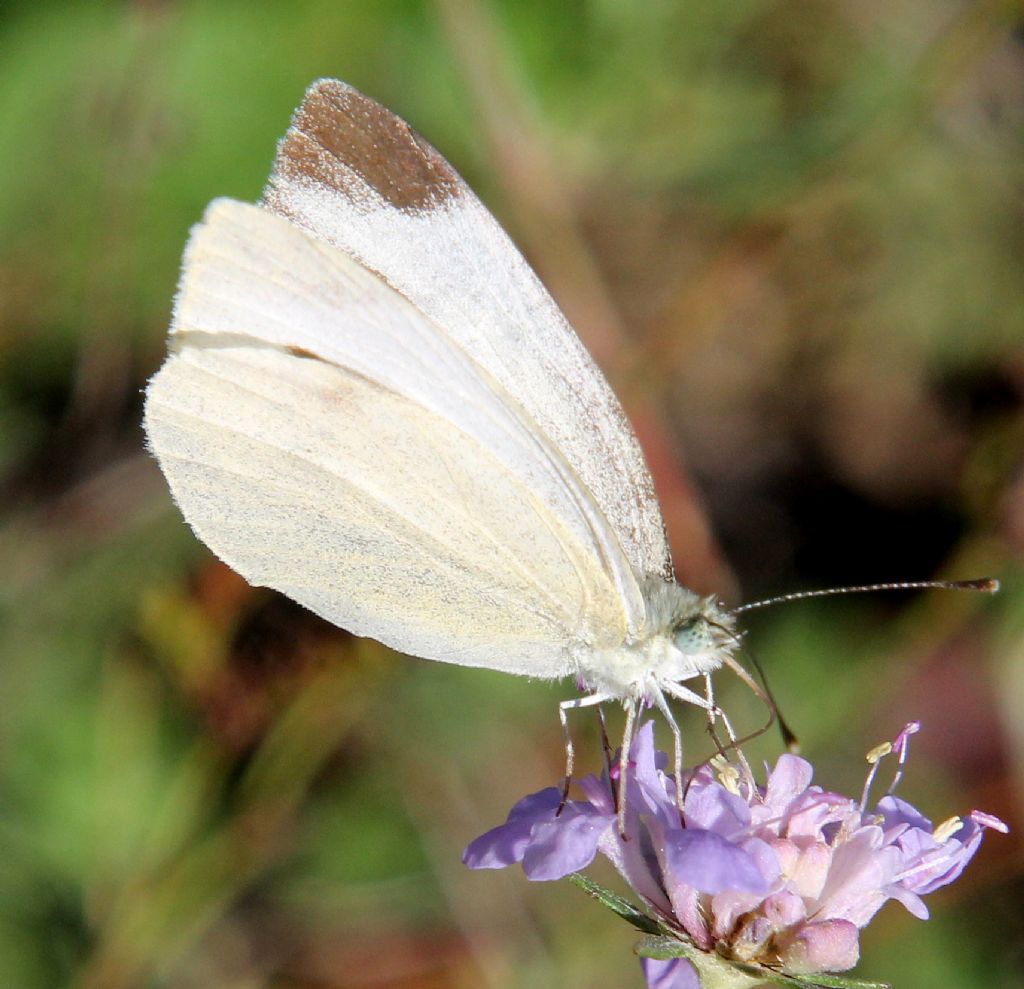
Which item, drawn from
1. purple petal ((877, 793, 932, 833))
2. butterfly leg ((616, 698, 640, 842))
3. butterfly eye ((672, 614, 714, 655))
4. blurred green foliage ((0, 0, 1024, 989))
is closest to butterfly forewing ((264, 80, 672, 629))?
butterfly eye ((672, 614, 714, 655))

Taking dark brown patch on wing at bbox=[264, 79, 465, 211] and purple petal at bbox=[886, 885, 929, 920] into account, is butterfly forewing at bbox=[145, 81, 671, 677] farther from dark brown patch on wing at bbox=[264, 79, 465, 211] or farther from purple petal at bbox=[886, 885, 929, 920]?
purple petal at bbox=[886, 885, 929, 920]

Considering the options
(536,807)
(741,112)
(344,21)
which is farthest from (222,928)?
(741,112)

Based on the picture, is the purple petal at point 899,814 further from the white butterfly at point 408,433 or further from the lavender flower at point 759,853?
the white butterfly at point 408,433

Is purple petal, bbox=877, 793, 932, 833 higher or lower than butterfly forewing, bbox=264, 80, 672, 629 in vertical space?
lower

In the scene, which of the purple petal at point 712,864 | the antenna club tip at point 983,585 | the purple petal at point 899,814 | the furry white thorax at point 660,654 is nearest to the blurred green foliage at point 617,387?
the antenna club tip at point 983,585

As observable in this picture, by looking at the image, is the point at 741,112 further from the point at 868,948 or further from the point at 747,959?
the point at 747,959

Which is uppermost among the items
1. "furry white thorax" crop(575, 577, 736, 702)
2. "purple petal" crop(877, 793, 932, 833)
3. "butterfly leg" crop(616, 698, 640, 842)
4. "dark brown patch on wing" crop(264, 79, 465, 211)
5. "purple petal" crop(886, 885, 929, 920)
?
"dark brown patch on wing" crop(264, 79, 465, 211)

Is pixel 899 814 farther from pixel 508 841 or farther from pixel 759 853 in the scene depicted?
pixel 508 841
